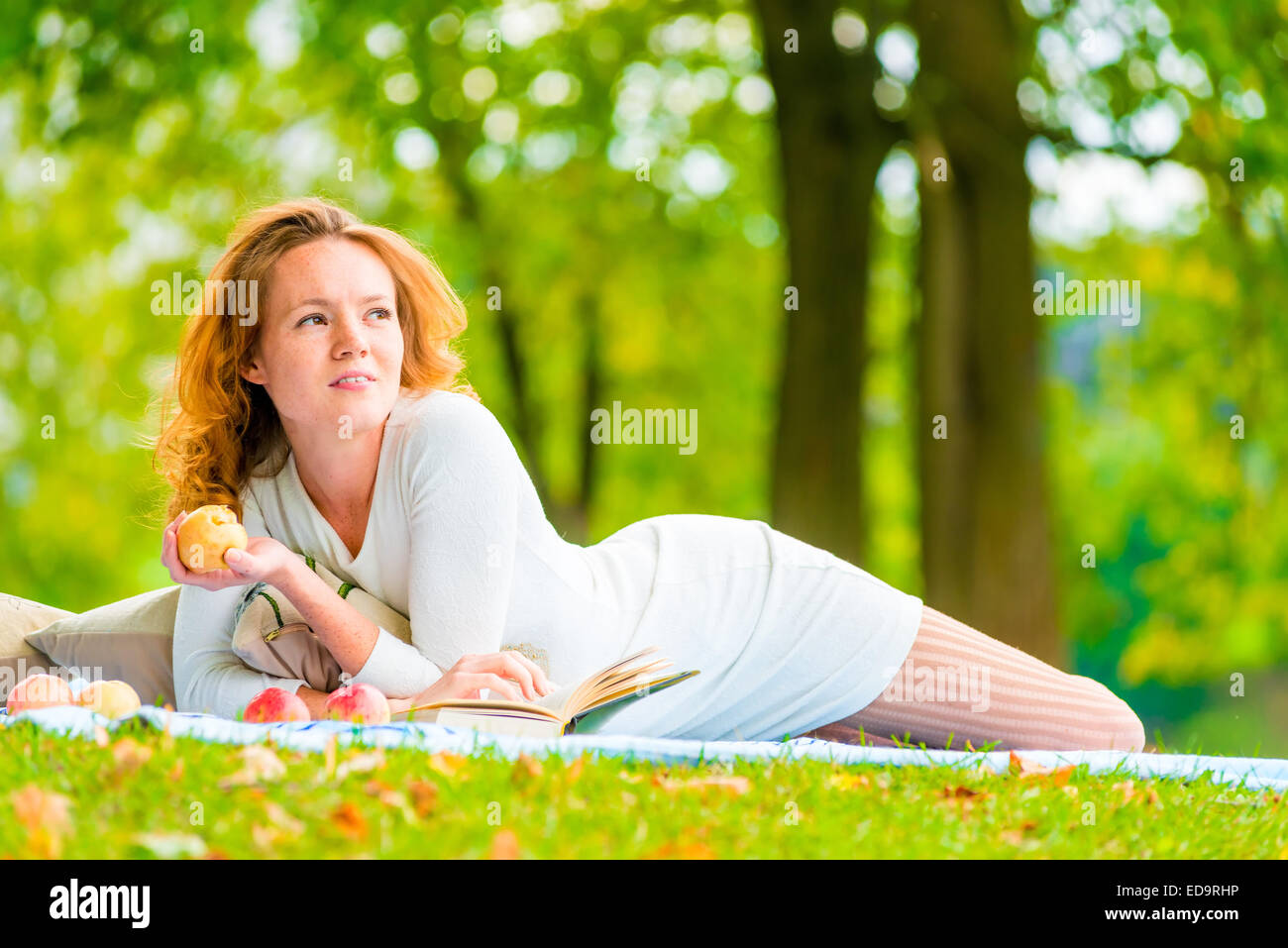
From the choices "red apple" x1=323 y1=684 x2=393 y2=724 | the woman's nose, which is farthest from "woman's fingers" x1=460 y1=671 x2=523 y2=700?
the woman's nose

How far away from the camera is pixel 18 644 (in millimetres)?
4449

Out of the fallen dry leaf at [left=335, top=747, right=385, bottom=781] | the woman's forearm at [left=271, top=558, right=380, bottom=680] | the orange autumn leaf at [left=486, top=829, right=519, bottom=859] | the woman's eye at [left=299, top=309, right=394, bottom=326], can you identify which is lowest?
the orange autumn leaf at [left=486, top=829, right=519, bottom=859]

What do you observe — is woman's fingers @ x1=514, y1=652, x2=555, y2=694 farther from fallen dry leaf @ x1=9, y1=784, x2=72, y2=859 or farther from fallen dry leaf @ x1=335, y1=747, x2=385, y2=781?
fallen dry leaf @ x1=9, y1=784, x2=72, y2=859

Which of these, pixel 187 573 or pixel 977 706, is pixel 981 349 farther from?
pixel 187 573

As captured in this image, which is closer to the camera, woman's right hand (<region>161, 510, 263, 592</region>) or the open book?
the open book

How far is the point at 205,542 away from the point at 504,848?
139 centimetres

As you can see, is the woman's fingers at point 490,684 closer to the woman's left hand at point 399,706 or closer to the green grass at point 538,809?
the woman's left hand at point 399,706

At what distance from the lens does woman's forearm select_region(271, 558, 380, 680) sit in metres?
3.35

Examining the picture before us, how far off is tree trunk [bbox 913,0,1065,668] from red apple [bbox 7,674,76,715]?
553cm

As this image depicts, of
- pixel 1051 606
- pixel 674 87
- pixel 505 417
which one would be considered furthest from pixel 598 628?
pixel 505 417

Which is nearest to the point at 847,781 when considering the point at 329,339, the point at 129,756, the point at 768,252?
the point at 129,756

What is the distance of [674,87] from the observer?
539 inches

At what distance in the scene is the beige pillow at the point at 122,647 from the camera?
4355 millimetres

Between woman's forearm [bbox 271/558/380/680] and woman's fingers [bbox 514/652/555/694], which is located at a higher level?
woman's forearm [bbox 271/558/380/680]
